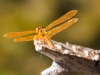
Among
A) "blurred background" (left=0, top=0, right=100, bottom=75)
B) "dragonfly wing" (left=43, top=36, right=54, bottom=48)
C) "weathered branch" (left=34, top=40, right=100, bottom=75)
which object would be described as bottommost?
"weathered branch" (left=34, top=40, right=100, bottom=75)

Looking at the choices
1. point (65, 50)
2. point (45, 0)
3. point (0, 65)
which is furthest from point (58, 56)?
point (45, 0)

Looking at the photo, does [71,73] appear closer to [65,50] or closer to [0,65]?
[65,50]

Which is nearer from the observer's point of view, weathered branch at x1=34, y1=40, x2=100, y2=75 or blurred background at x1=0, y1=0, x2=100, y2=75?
weathered branch at x1=34, y1=40, x2=100, y2=75

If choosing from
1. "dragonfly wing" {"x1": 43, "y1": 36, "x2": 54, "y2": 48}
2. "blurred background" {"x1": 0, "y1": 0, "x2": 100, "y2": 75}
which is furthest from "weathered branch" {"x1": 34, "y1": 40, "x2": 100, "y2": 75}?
"blurred background" {"x1": 0, "y1": 0, "x2": 100, "y2": 75}

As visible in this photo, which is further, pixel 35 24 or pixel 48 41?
pixel 35 24

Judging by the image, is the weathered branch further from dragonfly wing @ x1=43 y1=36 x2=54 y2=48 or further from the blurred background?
the blurred background

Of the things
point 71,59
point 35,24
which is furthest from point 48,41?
point 35,24

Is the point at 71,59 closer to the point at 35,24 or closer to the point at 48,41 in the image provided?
the point at 48,41
